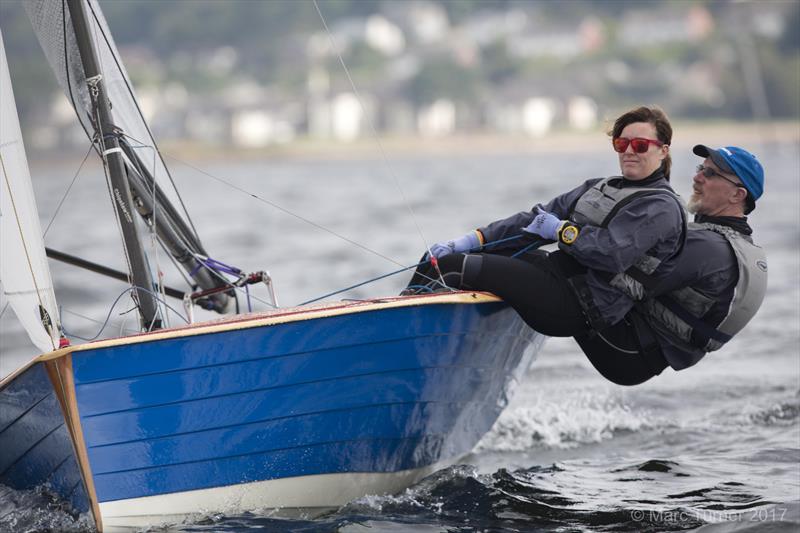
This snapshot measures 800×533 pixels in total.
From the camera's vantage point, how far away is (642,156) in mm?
4734

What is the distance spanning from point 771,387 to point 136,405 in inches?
187

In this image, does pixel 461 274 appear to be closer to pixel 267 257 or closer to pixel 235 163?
pixel 267 257

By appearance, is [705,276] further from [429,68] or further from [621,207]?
[429,68]

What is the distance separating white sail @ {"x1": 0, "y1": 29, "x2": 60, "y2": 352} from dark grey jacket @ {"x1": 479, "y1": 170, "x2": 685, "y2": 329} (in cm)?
195

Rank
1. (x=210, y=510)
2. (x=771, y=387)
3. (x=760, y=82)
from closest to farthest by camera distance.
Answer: (x=210, y=510), (x=771, y=387), (x=760, y=82)

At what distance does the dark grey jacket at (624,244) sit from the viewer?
4562 millimetres

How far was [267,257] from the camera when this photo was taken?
1722cm

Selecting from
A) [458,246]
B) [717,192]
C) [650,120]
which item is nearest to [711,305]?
[717,192]

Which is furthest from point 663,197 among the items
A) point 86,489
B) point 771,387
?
point 771,387

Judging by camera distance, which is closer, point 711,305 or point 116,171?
point 711,305

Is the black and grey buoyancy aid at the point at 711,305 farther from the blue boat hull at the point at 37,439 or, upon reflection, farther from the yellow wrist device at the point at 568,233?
the blue boat hull at the point at 37,439

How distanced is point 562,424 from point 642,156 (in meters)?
2.71

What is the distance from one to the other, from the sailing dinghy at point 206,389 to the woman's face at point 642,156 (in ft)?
2.42

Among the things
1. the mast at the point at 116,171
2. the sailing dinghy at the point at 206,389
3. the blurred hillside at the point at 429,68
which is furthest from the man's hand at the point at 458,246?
the blurred hillside at the point at 429,68
